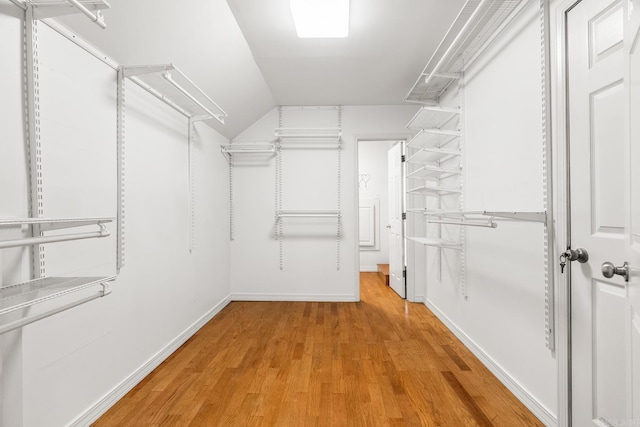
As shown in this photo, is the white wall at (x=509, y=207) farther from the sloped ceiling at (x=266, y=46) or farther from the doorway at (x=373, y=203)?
the doorway at (x=373, y=203)

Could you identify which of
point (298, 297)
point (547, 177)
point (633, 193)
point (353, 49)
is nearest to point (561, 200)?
point (547, 177)

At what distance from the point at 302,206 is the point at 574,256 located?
2541mm

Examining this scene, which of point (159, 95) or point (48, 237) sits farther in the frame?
point (159, 95)

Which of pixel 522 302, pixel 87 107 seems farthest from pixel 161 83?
pixel 522 302

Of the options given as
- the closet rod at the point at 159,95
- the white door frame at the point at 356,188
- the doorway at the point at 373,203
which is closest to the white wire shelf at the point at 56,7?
the closet rod at the point at 159,95

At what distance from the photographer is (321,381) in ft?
5.92

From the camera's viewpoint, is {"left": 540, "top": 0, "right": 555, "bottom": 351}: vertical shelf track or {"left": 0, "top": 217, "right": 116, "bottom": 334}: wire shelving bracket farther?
{"left": 540, "top": 0, "right": 555, "bottom": 351}: vertical shelf track

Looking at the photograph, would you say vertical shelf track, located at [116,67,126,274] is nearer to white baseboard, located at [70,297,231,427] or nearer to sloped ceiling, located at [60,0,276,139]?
sloped ceiling, located at [60,0,276,139]

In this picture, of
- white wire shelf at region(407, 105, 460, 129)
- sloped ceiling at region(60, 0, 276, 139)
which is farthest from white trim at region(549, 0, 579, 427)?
sloped ceiling at region(60, 0, 276, 139)

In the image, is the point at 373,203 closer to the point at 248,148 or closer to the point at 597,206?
the point at 248,148

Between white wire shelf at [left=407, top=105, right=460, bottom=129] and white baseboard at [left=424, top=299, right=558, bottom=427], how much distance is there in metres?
1.71

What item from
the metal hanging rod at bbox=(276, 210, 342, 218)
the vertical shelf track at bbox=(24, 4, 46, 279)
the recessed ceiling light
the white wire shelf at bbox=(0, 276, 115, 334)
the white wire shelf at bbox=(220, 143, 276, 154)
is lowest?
the white wire shelf at bbox=(0, 276, 115, 334)

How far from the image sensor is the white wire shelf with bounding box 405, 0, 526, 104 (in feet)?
5.21

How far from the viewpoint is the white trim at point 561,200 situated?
51.2 inches
